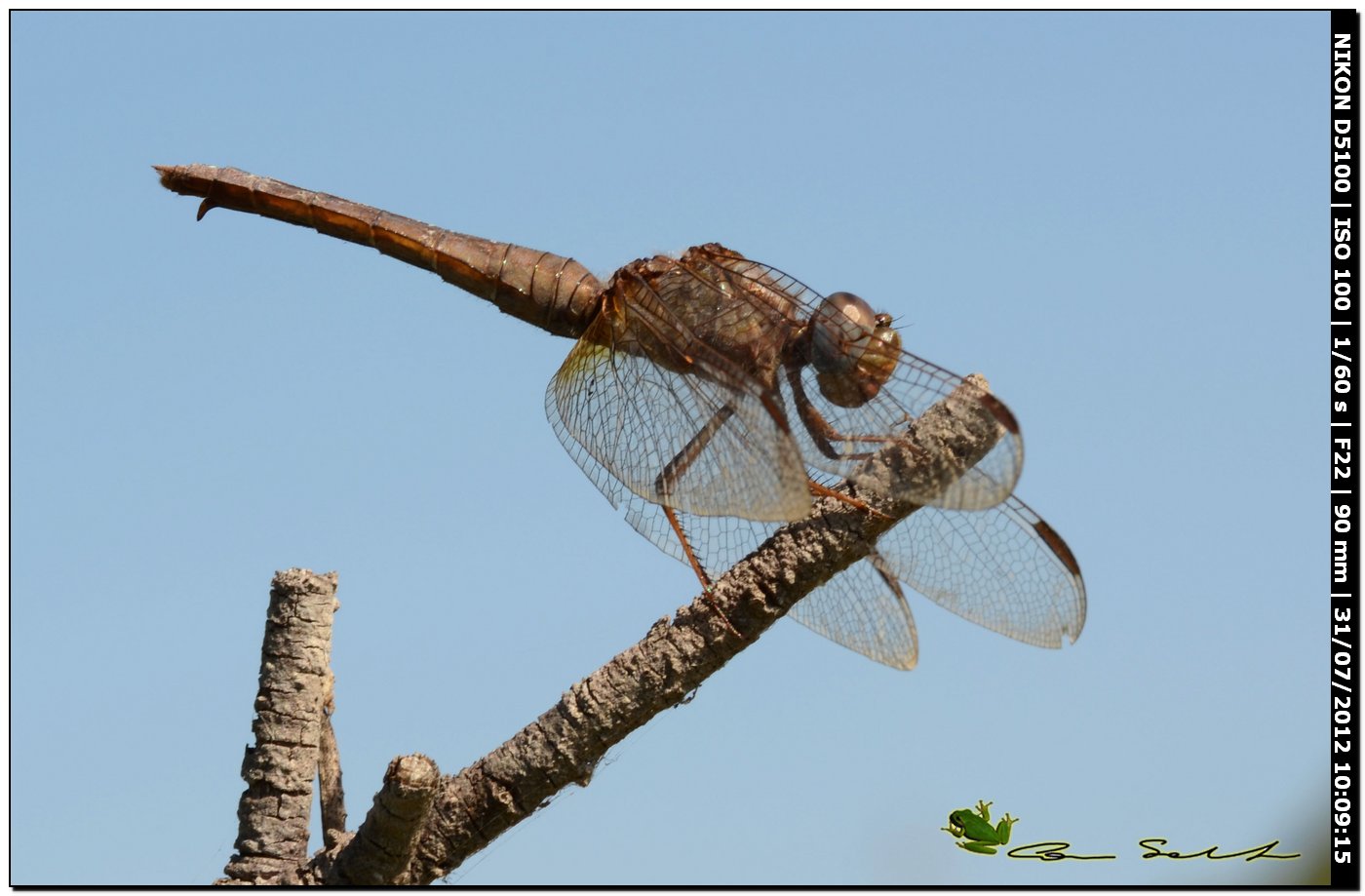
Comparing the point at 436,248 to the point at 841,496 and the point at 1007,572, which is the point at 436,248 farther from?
the point at 1007,572

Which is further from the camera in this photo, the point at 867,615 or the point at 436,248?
the point at 436,248

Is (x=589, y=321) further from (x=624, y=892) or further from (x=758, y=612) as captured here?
(x=624, y=892)

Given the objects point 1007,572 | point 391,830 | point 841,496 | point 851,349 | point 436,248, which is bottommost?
point 391,830

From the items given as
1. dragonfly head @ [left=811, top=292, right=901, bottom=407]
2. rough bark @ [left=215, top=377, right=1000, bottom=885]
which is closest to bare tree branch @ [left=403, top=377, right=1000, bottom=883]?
rough bark @ [left=215, top=377, right=1000, bottom=885]

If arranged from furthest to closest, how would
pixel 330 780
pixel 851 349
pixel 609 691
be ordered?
pixel 851 349 → pixel 330 780 → pixel 609 691

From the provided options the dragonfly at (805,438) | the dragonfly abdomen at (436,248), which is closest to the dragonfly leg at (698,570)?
the dragonfly at (805,438)

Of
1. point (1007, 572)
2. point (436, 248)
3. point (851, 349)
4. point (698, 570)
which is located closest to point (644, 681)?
point (698, 570)

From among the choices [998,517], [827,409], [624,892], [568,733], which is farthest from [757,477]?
[624,892]

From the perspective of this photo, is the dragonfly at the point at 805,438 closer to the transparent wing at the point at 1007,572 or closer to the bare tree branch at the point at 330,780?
the transparent wing at the point at 1007,572
